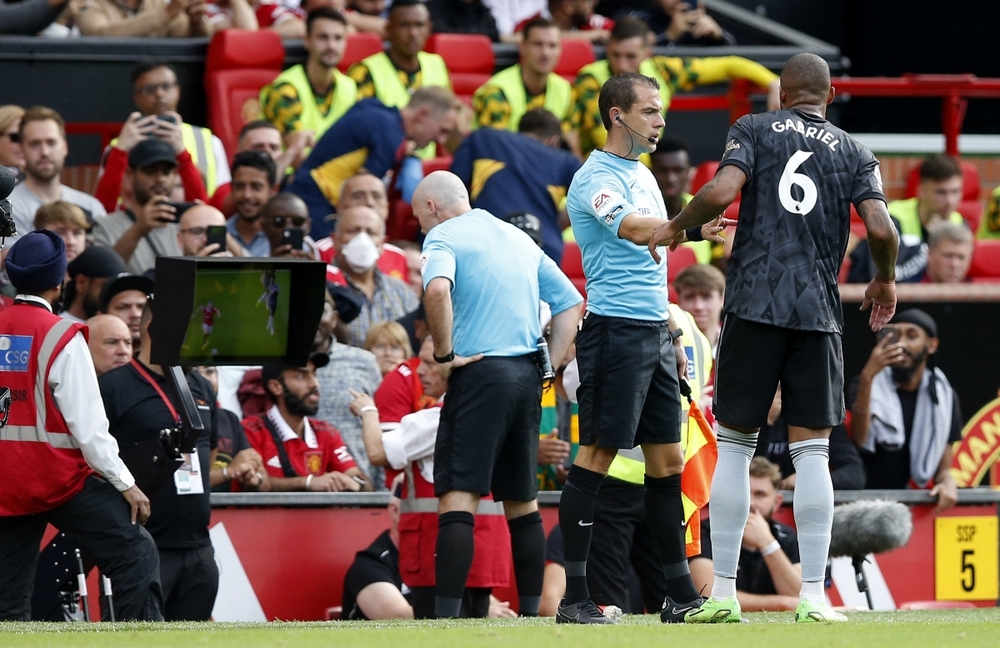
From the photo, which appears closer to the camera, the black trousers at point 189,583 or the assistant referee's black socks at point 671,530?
the assistant referee's black socks at point 671,530

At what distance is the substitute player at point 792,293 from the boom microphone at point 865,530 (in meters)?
2.60

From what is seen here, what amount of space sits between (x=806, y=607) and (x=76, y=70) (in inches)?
324

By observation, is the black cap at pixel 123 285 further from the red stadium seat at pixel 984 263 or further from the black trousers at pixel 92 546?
the red stadium seat at pixel 984 263

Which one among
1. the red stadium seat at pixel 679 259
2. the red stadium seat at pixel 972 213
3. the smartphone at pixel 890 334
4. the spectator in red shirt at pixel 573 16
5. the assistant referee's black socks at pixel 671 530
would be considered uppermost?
the spectator in red shirt at pixel 573 16

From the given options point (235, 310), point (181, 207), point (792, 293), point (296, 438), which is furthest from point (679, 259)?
point (792, 293)

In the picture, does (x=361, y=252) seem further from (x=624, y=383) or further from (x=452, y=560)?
(x=624, y=383)

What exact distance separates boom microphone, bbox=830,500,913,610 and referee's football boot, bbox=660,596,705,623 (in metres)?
2.47

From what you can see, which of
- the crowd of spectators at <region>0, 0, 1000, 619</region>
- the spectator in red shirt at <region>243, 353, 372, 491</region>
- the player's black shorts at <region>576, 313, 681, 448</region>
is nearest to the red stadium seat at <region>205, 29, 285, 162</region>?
the crowd of spectators at <region>0, 0, 1000, 619</region>

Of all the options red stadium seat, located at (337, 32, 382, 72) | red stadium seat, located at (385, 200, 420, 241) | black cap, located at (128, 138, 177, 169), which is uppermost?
red stadium seat, located at (337, 32, 382, 72)

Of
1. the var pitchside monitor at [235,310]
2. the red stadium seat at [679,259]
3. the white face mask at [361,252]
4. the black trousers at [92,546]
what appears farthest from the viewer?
the red stadium seat at [679,259]

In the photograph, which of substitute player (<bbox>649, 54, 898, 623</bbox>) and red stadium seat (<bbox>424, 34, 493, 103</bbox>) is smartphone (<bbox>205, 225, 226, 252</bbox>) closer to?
substitute player (<bbox>649, 54, 898, 623</bbox>)

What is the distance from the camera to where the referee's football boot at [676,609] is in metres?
6.36

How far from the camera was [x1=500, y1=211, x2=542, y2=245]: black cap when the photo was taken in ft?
31.4

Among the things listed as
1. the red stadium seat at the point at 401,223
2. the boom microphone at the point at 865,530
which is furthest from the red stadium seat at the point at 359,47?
the boom microphone at the point at 865,530
